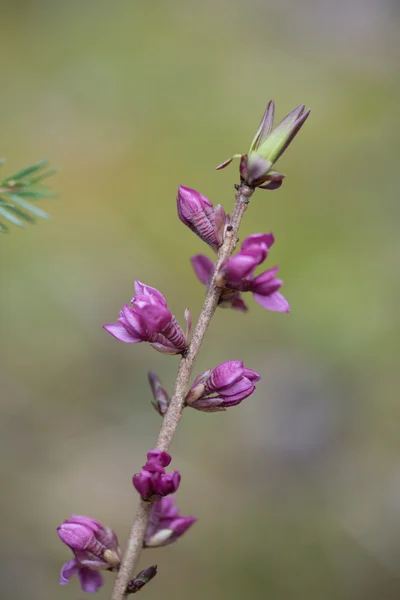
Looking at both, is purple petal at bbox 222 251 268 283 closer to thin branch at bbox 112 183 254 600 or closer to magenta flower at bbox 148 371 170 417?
thin branch at bbox 112 183 254 600

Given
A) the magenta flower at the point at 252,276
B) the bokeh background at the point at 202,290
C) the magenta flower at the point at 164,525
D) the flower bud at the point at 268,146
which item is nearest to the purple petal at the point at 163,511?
the magenta flower at the point at 164,525

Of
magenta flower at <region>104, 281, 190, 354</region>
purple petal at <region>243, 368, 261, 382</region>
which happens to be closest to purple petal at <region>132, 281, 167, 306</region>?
magenta flower at <region>104, 281, 190, 354</region>

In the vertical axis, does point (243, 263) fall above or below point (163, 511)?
above

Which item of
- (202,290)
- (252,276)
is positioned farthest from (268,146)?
(202,290)

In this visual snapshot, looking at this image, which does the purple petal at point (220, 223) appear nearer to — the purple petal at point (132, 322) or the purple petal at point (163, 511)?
the purple petal at point (132, 322)

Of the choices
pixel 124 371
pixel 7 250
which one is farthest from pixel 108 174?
pixel 124 371

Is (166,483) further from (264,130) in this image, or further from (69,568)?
(264,130)
